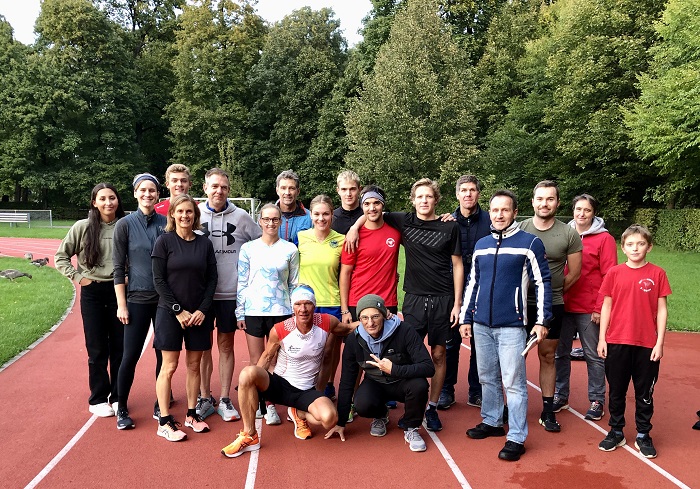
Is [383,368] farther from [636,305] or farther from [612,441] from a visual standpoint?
[636,305]

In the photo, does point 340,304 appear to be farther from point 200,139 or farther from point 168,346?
point 200,139

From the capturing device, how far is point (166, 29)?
41312mm

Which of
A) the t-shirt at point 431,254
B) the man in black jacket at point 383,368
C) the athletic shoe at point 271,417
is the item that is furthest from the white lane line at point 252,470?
the t-shirt at point 431,254

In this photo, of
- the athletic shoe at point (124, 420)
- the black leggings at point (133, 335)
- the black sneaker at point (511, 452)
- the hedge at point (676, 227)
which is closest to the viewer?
the black sneaker at point (511, 452)

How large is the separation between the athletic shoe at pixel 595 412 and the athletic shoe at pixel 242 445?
3.11 m

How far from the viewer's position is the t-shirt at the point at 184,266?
14.9 feet

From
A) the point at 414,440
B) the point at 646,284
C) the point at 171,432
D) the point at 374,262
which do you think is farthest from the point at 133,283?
the point at 646,284

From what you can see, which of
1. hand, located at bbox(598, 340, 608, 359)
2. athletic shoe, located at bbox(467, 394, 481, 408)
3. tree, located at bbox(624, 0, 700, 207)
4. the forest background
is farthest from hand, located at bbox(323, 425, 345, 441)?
the forest background

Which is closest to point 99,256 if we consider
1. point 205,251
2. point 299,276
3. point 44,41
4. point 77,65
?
point 205,251

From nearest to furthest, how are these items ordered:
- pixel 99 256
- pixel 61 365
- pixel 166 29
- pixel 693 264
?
pixel 99 256 → pixel 61 365 → pixel 693 264 → pixel 166 29

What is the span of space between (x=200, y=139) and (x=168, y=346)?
109 feet

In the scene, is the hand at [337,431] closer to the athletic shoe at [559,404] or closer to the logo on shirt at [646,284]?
the athletic shoe at [559,404]

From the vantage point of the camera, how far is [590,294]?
521 cm

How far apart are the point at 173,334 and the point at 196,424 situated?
865 millimetres
